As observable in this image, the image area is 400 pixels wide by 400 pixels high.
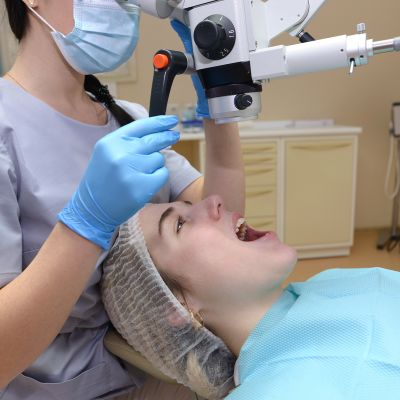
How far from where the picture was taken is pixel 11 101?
1023 millimetres

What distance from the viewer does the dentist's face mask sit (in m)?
1.06

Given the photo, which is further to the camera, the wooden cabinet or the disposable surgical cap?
the wooden cabinet

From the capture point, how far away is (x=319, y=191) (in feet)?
11.1

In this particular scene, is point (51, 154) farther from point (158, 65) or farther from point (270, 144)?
point (270, 144)

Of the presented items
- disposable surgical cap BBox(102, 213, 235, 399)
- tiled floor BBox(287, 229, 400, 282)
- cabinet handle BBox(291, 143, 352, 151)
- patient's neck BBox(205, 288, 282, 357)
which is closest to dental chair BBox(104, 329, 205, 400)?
disposable surgical cap BBox(102, 213, 235, 399)

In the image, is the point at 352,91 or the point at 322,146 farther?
the point at 352,91

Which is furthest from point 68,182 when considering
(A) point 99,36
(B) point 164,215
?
(A) point 99,36

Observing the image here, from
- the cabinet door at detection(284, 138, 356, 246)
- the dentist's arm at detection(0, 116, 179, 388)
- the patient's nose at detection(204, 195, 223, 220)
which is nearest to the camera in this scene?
the dentist's arm at detection(0, 116, 179, 388)

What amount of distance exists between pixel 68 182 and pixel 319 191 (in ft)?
8.71

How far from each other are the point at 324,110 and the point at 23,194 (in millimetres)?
3391

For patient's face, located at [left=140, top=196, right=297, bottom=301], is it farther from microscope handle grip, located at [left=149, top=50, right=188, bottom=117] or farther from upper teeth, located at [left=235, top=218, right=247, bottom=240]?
microscope handle grip, located at [left=149, top=50, right=188, bottom=117]

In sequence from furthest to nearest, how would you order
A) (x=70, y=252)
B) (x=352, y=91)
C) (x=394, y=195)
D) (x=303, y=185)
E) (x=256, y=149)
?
(x=352, y=91), (x=394, y=195), (x=303, y=185), (x=256, y=149), (x=70, y=252)

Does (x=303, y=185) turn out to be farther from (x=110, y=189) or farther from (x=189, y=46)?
(x=110, y=189)

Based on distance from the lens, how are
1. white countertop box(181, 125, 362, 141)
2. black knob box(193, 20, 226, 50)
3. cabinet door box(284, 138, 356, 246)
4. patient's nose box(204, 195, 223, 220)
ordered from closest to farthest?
black knob box(193, 20, 226, 50), patient's nose box(204, 195, 223, 220), white countertop box(181, 125, 362, 141), cabinet door box(284, 138, 356, 246)
